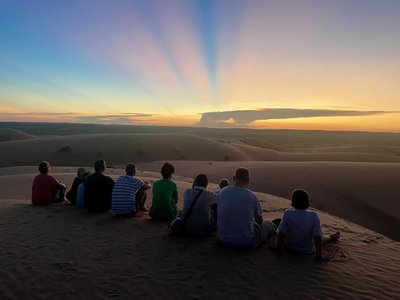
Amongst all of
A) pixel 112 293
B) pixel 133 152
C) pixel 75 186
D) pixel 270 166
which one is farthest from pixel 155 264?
pixel 133 152

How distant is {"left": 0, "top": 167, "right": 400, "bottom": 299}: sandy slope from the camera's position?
5.70 m

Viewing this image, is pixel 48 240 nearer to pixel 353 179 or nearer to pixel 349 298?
pixel 349 298

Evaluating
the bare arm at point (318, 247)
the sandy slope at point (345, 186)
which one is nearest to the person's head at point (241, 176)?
the bare arm at point (318, 247)

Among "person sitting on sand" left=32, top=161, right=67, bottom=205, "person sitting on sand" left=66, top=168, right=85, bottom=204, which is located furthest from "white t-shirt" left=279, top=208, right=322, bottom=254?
"person sitting on sand" left=32, top=161, right=67, bottom=205

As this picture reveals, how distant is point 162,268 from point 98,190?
12.5 ft

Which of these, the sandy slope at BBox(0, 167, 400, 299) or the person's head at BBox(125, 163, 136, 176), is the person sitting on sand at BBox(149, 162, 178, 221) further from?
the person's head at BBox(125, 163, 136, 176)

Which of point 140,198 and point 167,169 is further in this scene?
point 140,198

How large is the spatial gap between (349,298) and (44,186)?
8.61 m

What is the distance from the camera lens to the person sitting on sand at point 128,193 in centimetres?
897

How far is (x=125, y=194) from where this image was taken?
357 inches

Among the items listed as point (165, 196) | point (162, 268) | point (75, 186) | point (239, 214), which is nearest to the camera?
point (162, 268)

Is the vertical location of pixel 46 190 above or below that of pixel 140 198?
below

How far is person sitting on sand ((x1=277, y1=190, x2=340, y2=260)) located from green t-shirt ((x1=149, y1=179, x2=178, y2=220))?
273 cm

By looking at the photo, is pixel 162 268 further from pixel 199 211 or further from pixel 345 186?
pixel 345 186
